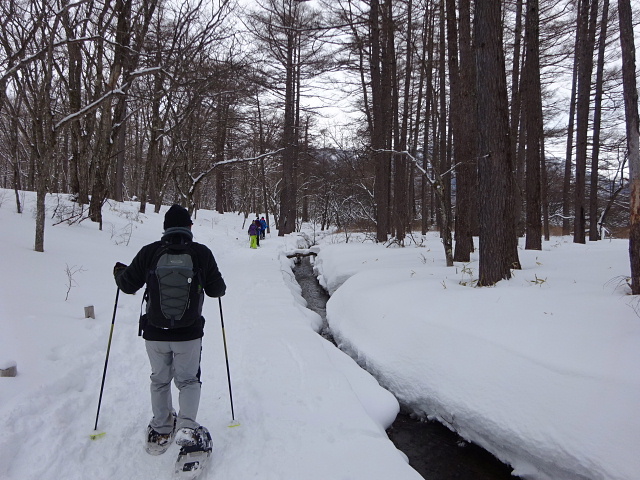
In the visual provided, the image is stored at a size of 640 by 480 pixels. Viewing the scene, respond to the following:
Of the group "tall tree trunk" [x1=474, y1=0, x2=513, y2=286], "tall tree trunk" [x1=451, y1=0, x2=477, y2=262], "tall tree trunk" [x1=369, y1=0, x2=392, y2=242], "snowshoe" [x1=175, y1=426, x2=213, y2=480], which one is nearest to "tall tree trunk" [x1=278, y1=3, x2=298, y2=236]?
"tall tree trunk" [x1=369, y1=0, x2=392, y2=242]

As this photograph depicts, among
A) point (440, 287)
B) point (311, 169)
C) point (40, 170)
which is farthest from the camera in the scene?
point (311, 169)

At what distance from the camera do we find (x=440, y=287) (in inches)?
241

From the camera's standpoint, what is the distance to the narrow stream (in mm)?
3443

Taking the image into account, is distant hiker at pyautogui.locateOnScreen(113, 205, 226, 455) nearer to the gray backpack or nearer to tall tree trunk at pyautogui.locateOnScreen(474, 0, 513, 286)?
the gray backpack

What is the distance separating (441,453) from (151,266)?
10.9 feet

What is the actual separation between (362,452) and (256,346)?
2.48 m

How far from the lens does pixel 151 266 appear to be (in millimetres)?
2826

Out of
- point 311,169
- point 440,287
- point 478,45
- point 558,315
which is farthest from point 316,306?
point 311,169

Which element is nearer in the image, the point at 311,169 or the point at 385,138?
the point at 385,138

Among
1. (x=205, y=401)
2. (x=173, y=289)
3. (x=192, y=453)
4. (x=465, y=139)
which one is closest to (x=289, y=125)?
(x=465, y=139)

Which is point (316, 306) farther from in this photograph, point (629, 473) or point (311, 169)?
point (311, 169)

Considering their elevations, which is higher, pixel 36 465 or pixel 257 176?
pixel 257 176

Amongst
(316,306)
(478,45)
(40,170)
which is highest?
(478,45)

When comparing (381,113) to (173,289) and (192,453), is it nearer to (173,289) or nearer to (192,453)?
(173,289)
